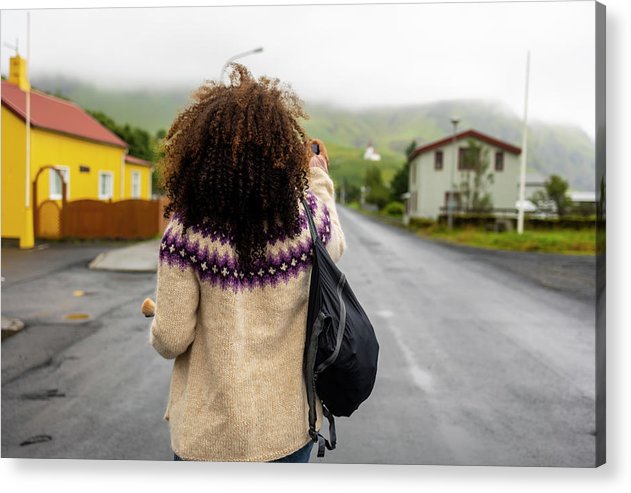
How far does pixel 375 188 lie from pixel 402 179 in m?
0.27

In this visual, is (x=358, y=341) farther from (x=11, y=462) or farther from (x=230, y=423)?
(x=11, y=462)

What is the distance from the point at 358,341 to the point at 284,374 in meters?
0.16

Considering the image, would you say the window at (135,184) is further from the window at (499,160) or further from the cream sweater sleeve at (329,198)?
the cream sweater sleeve at (329,198)

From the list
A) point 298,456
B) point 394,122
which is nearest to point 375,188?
point 394,122

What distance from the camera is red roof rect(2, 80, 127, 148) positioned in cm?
282

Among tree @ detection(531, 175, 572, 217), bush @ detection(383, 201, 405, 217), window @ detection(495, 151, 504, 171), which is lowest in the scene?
bush @ detection(383, 201, 405, 217)

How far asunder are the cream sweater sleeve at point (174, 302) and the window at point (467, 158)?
1.74 m

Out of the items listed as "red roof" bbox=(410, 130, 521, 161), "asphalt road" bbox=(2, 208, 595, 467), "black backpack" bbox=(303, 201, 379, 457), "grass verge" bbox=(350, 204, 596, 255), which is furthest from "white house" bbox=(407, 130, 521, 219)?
"black backpack" bbox=(303, 201, 379, 457)

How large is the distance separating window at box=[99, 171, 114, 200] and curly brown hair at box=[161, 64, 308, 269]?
2.00 meters

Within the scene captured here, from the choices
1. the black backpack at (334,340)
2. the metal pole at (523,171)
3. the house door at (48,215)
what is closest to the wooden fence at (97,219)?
the house door at (48,215)

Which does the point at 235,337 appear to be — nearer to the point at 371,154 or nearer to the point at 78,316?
the point at 371,154

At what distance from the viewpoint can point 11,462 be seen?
269cm

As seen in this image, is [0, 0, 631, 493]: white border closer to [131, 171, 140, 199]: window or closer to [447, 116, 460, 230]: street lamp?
[447, 116, 460, 230]: street lamp

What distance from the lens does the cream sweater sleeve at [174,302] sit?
1.14 m
